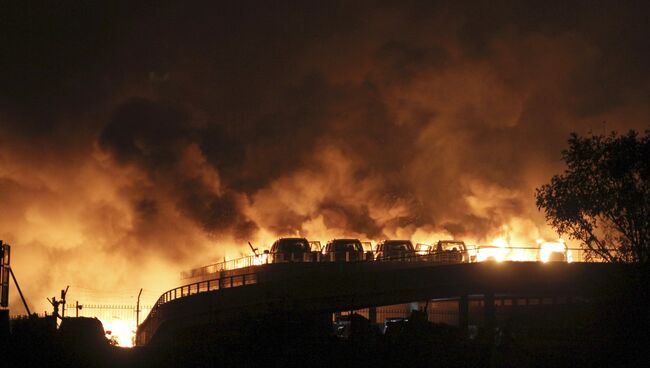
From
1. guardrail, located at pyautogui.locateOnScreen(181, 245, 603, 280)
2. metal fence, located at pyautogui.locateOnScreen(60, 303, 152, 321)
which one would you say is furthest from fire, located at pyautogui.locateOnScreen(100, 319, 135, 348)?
guardrail, located at pyautogui.locateOnScreen(181, 245, 603, 280)

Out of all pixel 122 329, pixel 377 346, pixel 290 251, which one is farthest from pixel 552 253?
pixel 122 329

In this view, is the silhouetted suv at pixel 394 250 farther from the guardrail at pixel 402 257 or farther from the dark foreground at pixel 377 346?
the dark foreground at pixel 377 346

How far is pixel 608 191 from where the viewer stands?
47.7 metres

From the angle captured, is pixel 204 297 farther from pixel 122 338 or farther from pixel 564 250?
pixel 564 250

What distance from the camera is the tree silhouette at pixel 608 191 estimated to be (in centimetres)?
4647

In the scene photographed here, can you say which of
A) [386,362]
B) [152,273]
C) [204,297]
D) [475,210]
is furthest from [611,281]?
[152,273]

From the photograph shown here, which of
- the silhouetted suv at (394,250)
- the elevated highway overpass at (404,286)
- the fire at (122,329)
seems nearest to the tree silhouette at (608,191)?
the elevated highway overpass at (404,286)

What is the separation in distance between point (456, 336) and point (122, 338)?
111ft

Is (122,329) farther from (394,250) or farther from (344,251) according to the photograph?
(394,250)

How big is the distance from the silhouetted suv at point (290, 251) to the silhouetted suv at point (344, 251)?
1295mm

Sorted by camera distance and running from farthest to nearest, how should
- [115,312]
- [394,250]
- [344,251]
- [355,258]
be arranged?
[115,312], [344,251], [355,258], [394,250]

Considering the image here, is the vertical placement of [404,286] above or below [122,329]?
above

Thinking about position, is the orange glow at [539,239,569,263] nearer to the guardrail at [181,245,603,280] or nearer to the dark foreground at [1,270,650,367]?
the guardrail at [181,245,603,280]

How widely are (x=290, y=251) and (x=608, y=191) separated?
968 inches
